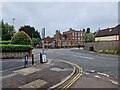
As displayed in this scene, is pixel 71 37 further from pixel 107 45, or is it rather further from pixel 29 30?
pixel 107 45

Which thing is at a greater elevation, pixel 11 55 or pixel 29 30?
pixel 29 30

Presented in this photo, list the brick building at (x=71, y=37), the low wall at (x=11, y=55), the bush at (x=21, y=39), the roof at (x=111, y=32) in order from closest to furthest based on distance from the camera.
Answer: the low wall at (x=11, y=55), the bush at (x=21, y=39), the roof at (x=111, y=32), the brick building at (x=71, y=37)

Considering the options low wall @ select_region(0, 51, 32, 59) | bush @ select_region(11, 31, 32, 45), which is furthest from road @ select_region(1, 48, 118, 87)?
bush @ select_region(11, 31, 32, 45)

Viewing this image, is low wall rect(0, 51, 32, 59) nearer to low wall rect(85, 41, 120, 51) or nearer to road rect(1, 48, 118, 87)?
road rect(1, 48, 118, 87)

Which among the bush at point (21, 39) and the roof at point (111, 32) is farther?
the roof at point (111, 32)

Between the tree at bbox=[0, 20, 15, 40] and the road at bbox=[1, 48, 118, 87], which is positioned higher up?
the tree at bbox=[0, 20, 15, 40]

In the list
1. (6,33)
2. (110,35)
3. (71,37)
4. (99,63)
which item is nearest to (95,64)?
(99,63)

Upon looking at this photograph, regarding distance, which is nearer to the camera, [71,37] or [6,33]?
[6,33]

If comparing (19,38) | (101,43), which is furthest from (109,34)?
(19,38)

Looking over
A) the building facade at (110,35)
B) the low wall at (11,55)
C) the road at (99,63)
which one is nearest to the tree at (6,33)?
the building facade at (110,35)

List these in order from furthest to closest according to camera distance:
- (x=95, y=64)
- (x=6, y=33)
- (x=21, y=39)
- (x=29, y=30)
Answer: (x=29, y=30), (x=6, y=33), (x=21, y=39), (x=95, y=64)

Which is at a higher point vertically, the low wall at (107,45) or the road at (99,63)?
Result: the low wall at (107,45)

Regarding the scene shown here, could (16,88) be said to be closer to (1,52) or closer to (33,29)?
(1,52)

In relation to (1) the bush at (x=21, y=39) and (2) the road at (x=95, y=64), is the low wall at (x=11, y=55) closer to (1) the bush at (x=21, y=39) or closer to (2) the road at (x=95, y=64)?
(2) the road at (x=95, y=64)
